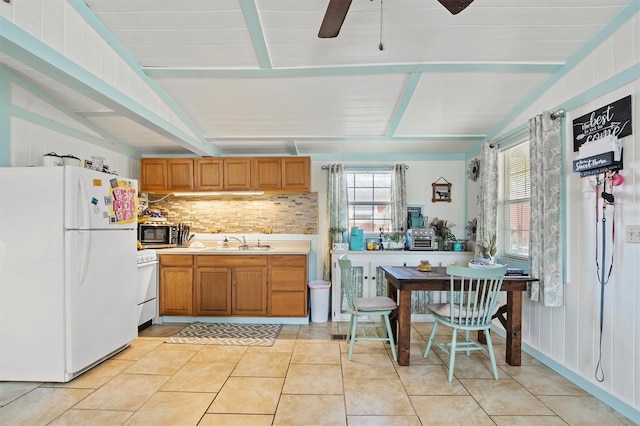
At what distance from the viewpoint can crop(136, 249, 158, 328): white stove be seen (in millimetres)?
3777

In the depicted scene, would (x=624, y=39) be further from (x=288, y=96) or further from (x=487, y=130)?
(x=288, y=96)

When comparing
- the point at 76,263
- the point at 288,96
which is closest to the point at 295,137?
the point at 288,96

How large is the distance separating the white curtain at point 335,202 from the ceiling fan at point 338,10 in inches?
111

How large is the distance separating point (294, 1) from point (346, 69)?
78cm

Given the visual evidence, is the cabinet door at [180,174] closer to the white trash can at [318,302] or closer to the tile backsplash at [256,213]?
the tile backsplash at [256,213]

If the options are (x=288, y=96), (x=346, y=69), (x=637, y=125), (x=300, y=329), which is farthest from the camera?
(x=300, y=329)

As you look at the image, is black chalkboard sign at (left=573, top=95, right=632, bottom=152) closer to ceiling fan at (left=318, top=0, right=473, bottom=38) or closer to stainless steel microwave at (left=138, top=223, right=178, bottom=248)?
ceiling fan at (left=318, top=0, right=473, bottom=38)

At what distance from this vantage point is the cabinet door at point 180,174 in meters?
4.50

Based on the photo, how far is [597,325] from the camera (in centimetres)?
241

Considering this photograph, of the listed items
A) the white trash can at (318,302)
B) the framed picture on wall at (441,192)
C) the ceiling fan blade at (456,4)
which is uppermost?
the ceiling fan blade at (456,4)

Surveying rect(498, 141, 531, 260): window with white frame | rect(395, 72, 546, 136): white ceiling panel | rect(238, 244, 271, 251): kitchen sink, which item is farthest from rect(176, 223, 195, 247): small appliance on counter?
rect(498, 141, 531, 260): window with white frame

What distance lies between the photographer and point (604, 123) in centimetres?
233

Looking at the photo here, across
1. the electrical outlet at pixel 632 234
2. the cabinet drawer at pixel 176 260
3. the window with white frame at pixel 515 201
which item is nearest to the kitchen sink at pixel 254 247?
the cabinet drawer at pixel 176 260

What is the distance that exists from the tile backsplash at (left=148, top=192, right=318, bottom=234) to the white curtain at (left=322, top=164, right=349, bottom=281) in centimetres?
27
